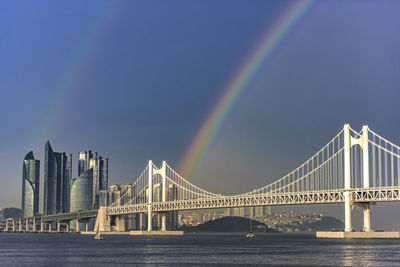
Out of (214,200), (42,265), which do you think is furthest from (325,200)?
(42,265)

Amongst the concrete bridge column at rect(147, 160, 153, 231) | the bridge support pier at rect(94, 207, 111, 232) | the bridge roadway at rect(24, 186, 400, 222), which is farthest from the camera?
the bridge support pier at rect(94, 207, 111, 232)

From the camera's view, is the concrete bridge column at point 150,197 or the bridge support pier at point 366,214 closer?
the bridge support pier at point 366,214

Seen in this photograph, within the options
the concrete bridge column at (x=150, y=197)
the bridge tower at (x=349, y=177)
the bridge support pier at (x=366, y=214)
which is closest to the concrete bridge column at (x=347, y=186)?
the bridge tower at (x=349, y=177)

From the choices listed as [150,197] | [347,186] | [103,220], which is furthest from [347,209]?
[103,220]

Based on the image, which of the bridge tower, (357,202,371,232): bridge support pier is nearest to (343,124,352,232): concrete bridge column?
the bridge tower

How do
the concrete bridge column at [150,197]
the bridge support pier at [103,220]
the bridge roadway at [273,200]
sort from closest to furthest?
the bridge roadway at [273,200] → the concrete bridge column at [150,197] → the bridge support pier at [103,220]

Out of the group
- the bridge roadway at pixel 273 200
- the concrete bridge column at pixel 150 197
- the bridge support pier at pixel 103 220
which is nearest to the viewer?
the bridge roadway at pixel 273 200

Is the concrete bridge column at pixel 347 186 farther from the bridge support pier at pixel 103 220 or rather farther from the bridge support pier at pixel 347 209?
the bridge support pier at pixel 103 220

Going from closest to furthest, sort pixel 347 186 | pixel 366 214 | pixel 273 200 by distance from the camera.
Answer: pixel 347 186 < pixel 366 214 < pixel 273 200

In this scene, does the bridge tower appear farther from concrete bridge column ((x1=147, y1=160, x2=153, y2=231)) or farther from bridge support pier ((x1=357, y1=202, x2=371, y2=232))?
concrete bridge column ((x1=147, y1=160, x2=153, y2=231))

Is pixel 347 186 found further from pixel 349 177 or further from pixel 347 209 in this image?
pixel 347 209

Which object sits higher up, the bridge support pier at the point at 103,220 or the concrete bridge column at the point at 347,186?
the concrete bridge column at the point at 347,186
